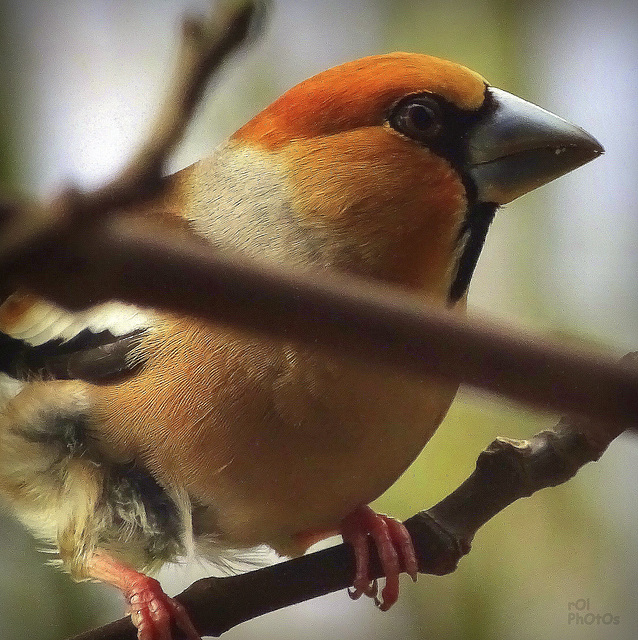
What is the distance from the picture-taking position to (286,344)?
0.53m

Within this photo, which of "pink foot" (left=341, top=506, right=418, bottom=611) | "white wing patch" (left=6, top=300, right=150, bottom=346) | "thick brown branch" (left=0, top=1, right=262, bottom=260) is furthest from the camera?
"pink foot" (left=341, top=506, right=418, bottom=611)

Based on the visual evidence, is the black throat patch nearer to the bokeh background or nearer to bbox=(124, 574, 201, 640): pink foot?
the bokeh background

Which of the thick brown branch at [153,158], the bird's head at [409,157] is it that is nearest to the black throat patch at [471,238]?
the bird's head at [409,157]

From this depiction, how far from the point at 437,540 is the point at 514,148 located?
34 cm

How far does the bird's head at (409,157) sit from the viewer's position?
0.59m

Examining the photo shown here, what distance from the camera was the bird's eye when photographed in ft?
1.94

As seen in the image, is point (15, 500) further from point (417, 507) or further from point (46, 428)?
point (417, 507)

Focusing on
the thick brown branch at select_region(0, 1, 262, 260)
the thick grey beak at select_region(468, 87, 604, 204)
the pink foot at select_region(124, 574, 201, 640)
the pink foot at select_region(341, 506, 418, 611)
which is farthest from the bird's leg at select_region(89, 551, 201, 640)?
the thick grey beak at select_region(468, 87, 604, 204)

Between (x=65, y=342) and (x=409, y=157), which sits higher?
(x=409, y=157)

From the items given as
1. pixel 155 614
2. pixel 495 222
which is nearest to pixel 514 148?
pixel 495 222

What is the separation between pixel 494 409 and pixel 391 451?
94 mm

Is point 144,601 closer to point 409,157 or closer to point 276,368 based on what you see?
point 276,368

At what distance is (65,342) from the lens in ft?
1.94

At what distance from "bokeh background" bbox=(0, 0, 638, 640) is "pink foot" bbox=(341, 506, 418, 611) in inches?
0.6
